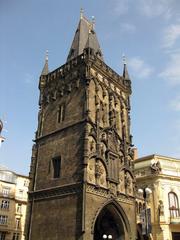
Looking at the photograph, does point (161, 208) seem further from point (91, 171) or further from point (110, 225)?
point (91, 171)

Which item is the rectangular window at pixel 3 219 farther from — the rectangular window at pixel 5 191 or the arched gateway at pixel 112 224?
the arched gateway at pixel 112 224

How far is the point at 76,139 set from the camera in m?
→ 22.9

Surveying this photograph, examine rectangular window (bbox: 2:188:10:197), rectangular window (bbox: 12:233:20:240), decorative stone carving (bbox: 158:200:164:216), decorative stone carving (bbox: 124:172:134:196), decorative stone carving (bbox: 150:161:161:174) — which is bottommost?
rectangular window (bbox: 12:233:20:240)

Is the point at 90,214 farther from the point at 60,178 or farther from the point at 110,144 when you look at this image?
the point at 110,144

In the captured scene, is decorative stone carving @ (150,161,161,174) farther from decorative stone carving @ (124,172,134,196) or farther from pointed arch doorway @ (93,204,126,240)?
pointed arch doorway @ (93,204,126,240)

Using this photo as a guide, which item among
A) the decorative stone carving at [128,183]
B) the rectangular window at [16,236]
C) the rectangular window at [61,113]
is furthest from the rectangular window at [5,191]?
the decorative stone carving at [128,183]

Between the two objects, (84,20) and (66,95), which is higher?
(84,20)

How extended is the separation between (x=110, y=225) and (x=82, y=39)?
19324mm

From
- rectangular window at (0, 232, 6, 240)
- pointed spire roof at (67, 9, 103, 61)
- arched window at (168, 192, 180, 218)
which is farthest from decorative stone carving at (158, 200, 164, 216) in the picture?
rectangular window at (0, 232, 6, 240)

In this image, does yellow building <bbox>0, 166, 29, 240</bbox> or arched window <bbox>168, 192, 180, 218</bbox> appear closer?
arched window <bbox>168, 192, 180, 218</bbox>

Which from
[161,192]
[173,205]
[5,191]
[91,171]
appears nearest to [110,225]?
[91,171]

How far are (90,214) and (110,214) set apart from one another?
4.48m

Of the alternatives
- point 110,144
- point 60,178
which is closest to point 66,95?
point 110,144

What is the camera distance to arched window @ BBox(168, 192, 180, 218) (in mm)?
35722
